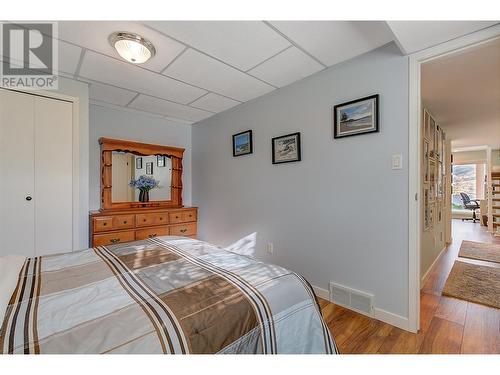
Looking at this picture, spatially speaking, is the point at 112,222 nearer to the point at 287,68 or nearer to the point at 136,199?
the point at 136,199

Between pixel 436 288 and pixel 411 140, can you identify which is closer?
pixel 411 140

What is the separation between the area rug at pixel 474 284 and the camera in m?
2.21

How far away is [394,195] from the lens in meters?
1.79

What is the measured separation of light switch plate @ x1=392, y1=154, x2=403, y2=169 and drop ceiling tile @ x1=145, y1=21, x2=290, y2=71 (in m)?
1.18

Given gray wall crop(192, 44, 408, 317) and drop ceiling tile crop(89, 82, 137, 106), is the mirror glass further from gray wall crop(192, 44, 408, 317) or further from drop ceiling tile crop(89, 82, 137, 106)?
gray wall crop(192, 44, 408, 317)

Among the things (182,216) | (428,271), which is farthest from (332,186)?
(182,216)

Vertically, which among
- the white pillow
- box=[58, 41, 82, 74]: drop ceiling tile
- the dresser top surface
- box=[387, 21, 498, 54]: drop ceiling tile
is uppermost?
box=[58, 41, 82, 74]: drop ceiling tile

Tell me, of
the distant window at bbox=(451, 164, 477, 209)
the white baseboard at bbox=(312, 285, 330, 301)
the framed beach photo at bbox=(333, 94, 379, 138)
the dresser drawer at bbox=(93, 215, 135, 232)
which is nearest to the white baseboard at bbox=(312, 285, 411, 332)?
the white baseboard at bbox=(312, 285, 330, 301)

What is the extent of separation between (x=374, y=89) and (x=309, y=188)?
0.99 m

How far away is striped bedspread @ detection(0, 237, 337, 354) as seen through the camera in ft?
2.35

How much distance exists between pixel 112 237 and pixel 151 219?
0.50 m

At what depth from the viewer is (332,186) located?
2.16 m
